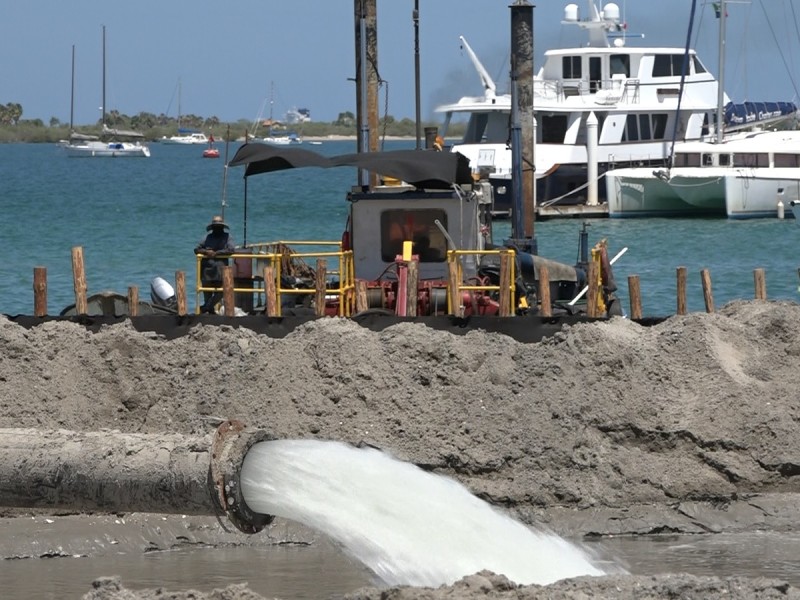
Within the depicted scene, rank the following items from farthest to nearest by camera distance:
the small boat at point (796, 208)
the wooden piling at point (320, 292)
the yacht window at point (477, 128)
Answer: the yacht window at point (477, 128) < the small boat at point (796, 208) < the wooden piling at point (320, 292)

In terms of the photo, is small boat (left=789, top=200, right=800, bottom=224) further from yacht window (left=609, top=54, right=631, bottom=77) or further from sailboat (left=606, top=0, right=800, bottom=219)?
yacht window (left=609, top=54, right=631, bottom=77)

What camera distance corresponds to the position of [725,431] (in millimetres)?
15422

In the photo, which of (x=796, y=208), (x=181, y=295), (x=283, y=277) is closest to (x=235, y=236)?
(x=796, y=208)

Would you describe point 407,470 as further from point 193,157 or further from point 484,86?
point 193,157

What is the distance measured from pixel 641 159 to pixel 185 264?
78.8 ft

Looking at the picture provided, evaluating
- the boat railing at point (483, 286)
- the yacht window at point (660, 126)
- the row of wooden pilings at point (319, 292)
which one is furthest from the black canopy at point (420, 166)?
the yacht window at point (660, 126)

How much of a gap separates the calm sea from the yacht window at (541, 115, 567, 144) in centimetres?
415

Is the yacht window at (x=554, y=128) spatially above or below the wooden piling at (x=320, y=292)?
above

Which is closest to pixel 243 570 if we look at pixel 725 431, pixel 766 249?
pixel 725 431

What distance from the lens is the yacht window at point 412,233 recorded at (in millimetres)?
19812

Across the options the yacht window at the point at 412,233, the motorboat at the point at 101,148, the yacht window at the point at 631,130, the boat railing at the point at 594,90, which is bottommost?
the yacht window at the point at 412,233

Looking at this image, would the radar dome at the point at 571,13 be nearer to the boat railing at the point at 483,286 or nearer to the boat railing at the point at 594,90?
the boat railing at the point at 594,90

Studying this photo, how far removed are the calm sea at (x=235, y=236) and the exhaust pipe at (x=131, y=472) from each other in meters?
9.49

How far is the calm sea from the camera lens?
116 ft
